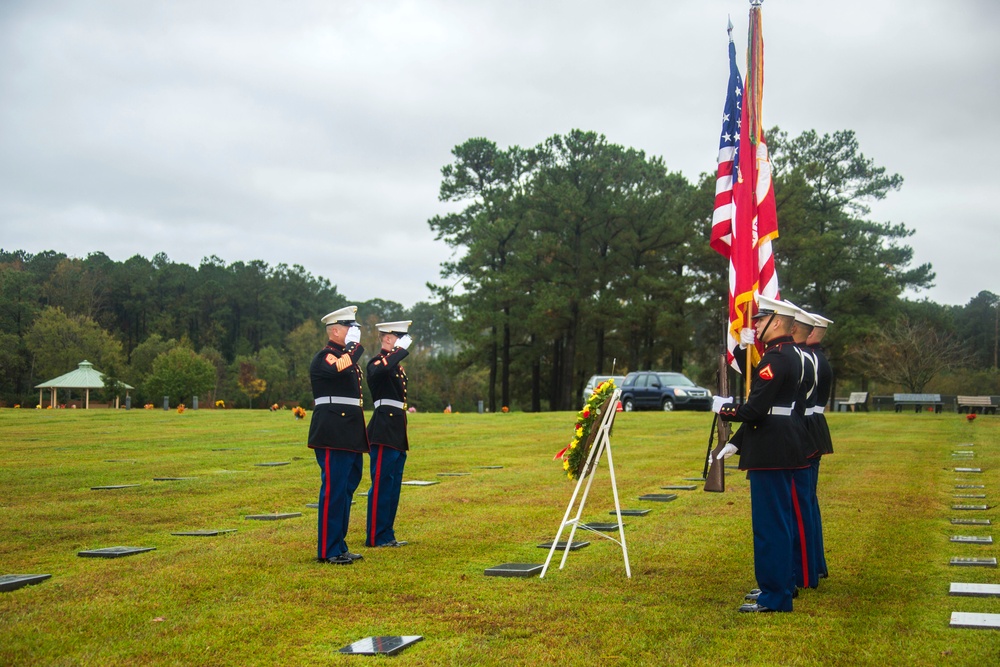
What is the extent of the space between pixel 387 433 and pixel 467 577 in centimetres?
220

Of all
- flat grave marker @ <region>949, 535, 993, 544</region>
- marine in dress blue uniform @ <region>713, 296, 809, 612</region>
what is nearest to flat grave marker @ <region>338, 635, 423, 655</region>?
marine in dress blue uniform @ <region>713, 296, 809, 612</region>

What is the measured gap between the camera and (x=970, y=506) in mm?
12695

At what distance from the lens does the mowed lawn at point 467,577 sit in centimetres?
588

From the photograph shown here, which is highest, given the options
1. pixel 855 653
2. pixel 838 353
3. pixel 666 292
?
pixel 666 292

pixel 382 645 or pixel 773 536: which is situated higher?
pixel 773 536

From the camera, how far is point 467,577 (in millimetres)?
7984

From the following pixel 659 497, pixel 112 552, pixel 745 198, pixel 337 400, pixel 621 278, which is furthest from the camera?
pixel 621 278

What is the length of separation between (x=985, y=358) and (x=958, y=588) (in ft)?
317

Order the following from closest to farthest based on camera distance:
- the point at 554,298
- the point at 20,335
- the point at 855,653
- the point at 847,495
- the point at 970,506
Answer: the point at 855,653 < the point at 970,506 < the point at 847,495 < the point at 554,298 < the point at 20,335

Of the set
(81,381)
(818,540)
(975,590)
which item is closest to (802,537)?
(818,540)

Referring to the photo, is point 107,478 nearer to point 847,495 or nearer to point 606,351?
point 847,495

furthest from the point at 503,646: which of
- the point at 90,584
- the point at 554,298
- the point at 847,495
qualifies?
the point at 554,298

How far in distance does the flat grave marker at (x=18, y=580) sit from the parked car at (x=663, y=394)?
32559mm

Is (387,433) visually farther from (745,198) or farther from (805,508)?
(745,198)
